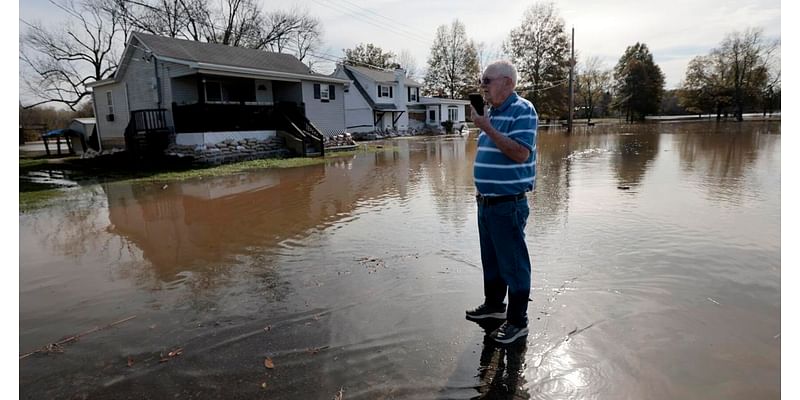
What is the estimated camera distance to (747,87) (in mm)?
47844

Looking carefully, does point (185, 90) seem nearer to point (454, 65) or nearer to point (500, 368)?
point (500, 368)

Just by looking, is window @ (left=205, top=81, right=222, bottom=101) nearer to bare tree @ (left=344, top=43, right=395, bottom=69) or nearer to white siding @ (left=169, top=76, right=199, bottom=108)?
white siding @ (left=169, top=76, right=199, bottom=108)

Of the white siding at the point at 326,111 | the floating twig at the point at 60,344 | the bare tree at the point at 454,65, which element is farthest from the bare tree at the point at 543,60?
the floating twig at the point at 60,344

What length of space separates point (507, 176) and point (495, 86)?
0.62m

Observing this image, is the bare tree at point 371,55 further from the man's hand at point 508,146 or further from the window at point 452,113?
the man's hand at point 508,146

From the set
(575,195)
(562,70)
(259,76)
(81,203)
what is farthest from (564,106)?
(81,203)

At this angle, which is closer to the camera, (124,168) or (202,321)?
(202,321)

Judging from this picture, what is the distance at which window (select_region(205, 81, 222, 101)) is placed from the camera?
65.4 feet

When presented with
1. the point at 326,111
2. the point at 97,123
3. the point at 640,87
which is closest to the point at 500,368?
the point at 326,111

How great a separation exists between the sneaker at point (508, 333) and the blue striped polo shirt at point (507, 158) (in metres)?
0.96

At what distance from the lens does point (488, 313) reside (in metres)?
3.21

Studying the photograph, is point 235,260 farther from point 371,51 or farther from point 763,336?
point 371,51

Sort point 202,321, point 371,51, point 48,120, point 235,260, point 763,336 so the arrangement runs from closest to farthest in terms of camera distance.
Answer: point 763,336, point 202,321, point 235,260, point 48,120, point 371,51

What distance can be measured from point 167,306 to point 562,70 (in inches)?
2196
